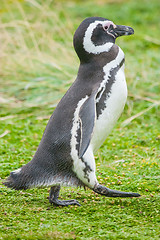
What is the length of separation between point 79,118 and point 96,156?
1592 mm

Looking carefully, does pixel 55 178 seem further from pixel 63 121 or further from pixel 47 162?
pixel 63 121

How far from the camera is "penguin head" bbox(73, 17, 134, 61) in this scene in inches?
133

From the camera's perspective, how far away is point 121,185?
3885mm

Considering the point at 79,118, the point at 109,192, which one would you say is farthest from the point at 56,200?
the point at 79,118

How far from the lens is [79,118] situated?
10.7ft

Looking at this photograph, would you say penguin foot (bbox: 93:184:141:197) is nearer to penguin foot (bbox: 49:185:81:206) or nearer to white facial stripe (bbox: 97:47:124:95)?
penguin foot (bbox: 49:185:81:206)

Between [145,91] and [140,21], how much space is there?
5.03 metres

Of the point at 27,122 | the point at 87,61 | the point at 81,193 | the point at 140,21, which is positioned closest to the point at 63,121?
the point at 87,61

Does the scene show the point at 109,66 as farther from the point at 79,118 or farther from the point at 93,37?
the point at 79,118

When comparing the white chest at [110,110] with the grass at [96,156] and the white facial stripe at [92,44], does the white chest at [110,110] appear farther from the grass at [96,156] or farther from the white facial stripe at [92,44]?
the grass at [96,156]

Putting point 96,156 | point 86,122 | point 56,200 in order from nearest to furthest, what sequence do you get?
point 86,122, point 56,200, point 96,156

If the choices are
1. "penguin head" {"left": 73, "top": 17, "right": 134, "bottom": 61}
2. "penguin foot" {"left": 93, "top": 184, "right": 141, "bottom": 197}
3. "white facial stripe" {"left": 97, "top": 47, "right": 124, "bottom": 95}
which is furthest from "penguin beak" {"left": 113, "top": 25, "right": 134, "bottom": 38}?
"penguin foot" {"left": 93, "top": 184, "right": 141, "bottom": 197}

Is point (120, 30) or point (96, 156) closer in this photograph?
point (120, 30)

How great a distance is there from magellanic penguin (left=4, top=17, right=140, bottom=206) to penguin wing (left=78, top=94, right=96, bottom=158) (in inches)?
1.3
